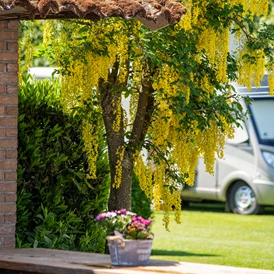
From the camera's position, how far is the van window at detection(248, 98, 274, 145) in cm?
1744

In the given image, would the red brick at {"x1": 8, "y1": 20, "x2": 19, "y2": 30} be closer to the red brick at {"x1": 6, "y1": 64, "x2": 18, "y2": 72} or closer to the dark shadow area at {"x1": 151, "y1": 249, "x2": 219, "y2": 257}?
the red brick at {"x1": 6, "y1": 64, "x2": 18, "y2": 72}

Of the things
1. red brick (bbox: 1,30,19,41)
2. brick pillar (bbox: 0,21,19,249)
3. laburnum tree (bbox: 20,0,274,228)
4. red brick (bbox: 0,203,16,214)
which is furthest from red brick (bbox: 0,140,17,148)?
laburnum tree (bbox: 20,0,274,228)

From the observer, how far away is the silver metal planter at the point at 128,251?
18.2 feet

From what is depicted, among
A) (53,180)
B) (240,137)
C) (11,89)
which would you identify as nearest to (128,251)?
(11,89)

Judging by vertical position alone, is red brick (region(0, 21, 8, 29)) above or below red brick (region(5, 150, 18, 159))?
above

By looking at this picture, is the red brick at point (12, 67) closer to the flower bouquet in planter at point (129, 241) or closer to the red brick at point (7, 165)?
the red brick at point (7, 165)

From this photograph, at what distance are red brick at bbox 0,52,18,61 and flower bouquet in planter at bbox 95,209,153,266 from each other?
175 centimetres

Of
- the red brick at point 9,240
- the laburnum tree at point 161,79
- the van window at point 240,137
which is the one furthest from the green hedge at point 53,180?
the van window at point 240,137

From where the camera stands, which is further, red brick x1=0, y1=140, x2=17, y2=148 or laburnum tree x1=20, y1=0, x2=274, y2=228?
laburnum tree x1=20, y1=0, x2=274, y2=228

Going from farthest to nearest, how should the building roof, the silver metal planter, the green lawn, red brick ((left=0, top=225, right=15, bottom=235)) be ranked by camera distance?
1. the green lawn
2. red brick ((left=0, top=225, right=15, bottom=235))
3. the building roof
4. the silver metal planter

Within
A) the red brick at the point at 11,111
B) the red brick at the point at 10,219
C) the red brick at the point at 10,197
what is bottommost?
the red brick at the point at 10,219

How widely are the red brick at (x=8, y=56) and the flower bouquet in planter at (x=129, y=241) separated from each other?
175 cm

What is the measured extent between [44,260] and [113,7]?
5.73ft

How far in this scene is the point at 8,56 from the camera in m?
6.78
